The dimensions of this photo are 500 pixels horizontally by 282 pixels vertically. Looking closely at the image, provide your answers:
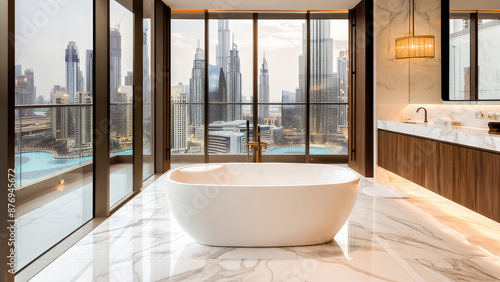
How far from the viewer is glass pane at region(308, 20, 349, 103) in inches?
256

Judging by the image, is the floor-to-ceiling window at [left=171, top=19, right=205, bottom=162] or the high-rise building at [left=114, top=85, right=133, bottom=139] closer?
the high-rise building at [left=114, top=85, right=133, bottom=139]

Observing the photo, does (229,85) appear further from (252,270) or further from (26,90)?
(252,270)

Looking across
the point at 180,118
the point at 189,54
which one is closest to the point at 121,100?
the point at 180,118

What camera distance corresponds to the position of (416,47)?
469 centimetres

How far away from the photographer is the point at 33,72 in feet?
9.62

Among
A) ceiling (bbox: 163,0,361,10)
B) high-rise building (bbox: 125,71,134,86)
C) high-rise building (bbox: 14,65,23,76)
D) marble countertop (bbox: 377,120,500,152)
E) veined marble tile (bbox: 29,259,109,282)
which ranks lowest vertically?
veined marble tile (bbox: 29,259,109,282)

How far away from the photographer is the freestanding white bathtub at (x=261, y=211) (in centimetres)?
270

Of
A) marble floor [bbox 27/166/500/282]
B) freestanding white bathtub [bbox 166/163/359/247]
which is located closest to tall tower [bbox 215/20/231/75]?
marble floor [bbox 27/166/500/282]

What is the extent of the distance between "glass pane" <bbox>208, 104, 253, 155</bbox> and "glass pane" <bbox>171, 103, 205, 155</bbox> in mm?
170

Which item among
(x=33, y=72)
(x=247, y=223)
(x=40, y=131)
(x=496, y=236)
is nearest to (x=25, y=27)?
(x=33, y=72)

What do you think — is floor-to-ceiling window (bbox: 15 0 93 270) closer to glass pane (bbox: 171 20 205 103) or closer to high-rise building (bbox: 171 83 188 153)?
high-rise building (bbox: 171 83 188 153)

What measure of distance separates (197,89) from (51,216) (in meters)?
3.76

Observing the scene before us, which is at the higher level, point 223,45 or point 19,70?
point 223,45

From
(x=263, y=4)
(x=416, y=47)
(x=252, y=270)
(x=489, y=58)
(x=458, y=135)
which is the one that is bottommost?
(x=252, y=270)
